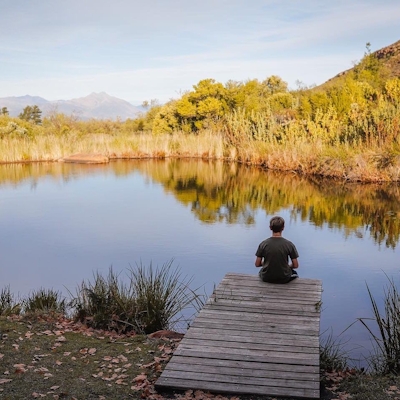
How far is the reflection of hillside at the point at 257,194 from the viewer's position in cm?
1154

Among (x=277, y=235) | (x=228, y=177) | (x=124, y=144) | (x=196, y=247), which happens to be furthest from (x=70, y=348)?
(x=124, y=144)

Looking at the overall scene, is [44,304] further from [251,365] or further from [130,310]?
[251,365]

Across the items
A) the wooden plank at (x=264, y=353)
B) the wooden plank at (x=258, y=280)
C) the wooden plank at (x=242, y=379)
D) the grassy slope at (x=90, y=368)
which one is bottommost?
the grassy slope at (x=90, y=368)

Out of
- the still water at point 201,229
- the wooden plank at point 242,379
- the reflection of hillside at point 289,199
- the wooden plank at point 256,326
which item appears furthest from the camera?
the reflection of hillside at point 289,199

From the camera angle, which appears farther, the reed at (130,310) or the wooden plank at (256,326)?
the reed at (130,310)

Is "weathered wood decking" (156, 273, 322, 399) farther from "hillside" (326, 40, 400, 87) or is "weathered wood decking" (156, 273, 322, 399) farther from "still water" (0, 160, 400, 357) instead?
"hillside" (326, 40, 400, 87)

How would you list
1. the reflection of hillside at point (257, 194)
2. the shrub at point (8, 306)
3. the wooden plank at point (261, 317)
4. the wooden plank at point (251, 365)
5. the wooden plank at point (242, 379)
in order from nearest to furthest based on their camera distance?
1. the wooden plank at point (242, 379)
2. the wooden plank at point (251, 365)
3. the wooden plank at point (261, 317)
4. the shrub at point (8, 306)
5. the reflection of hillside at point (257, 194)

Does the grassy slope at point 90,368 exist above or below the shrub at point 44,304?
above

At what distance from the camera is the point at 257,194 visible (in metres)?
14.7

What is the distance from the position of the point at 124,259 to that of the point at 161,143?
17.7 meters

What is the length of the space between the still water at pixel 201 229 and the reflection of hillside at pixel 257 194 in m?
0.03

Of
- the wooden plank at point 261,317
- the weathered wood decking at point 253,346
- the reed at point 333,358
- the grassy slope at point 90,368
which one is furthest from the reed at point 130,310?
the reed at point 333,358

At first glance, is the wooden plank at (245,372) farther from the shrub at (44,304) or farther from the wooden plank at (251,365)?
the shrub at (44,304)

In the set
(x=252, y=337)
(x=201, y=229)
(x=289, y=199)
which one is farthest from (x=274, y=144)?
(x=252, y=337)
